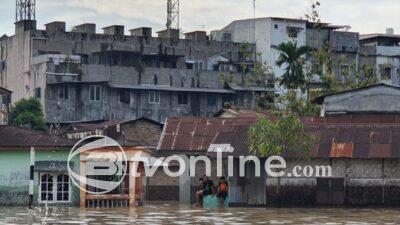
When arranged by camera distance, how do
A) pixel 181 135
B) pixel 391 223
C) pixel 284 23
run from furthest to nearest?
pixel 284 23
pixel 181 135
pixel 391 223

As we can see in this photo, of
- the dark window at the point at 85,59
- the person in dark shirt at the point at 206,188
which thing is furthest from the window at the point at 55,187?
the dark window at the point at 85,59

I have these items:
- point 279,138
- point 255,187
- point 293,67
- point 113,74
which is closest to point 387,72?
point 293,67

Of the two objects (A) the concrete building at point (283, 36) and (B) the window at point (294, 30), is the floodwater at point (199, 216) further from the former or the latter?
(A) the concrete building at point (283, 36)

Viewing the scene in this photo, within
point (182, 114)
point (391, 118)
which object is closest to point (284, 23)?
point (182, 114)

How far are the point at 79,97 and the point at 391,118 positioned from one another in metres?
31.5

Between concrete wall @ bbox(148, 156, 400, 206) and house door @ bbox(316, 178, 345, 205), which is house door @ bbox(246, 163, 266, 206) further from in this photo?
house door @ bbox(316, 178, 345, 205)

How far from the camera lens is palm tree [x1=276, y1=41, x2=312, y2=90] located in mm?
70062

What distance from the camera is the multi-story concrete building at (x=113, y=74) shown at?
2948 inches

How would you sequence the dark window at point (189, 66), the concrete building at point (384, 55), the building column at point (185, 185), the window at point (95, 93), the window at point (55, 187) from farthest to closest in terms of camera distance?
the concrete building at point (384, 55) → the dark window at point (189, 66) → the window at point (95, 93) → the building column at point (185, 185) → the window at point (55, 187)

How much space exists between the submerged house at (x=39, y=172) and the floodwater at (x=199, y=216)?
9.58ft

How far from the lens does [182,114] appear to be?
260 ft

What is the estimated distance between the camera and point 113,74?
76.7 metres

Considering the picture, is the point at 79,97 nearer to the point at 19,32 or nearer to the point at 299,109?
the point at 19,32

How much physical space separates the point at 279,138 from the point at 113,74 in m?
34.7
